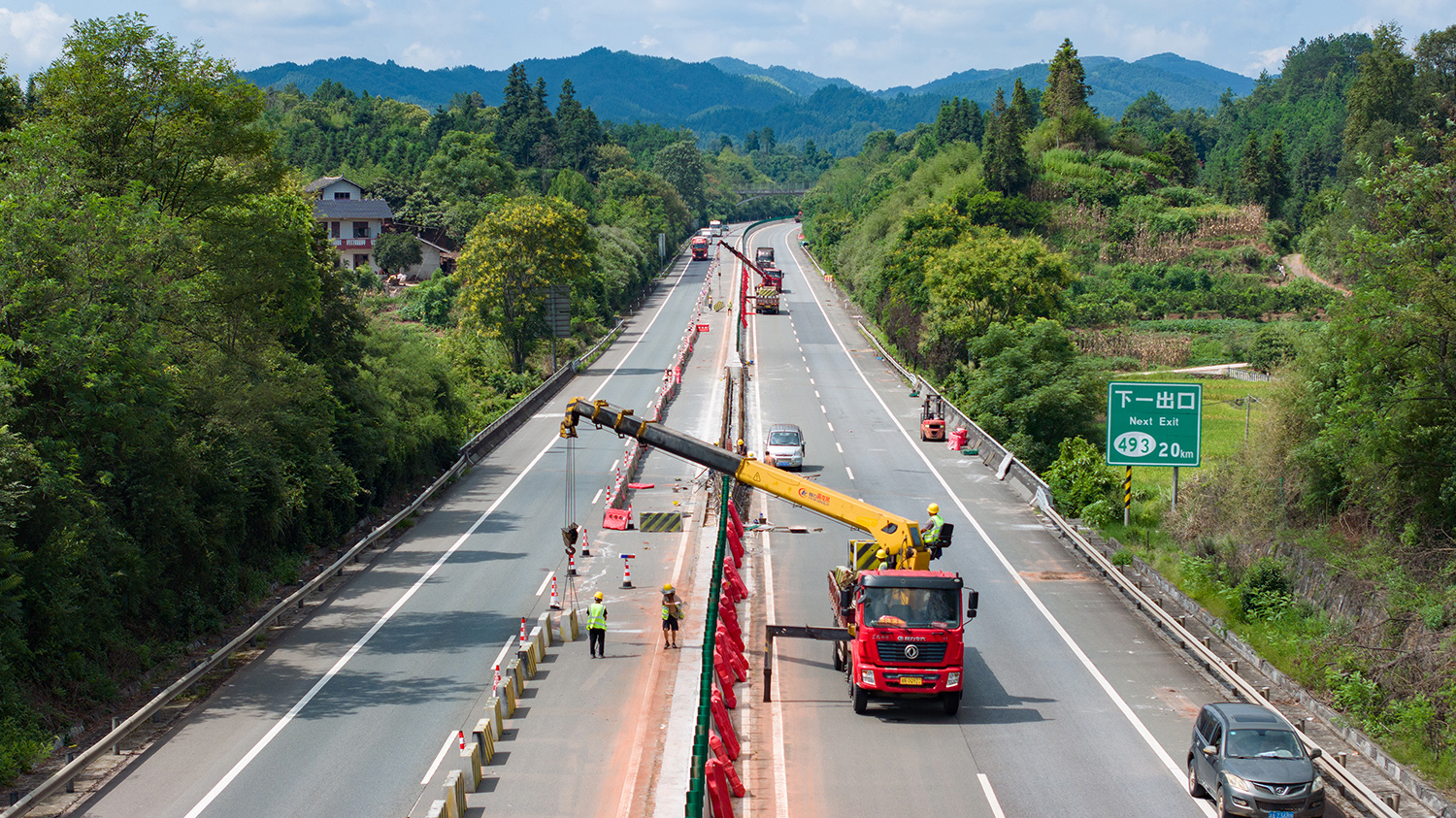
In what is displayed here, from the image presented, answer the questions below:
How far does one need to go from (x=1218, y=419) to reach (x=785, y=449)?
2274cm

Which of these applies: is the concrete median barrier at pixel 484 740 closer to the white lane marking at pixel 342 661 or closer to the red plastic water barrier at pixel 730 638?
the white lane marking at pixel 342 661

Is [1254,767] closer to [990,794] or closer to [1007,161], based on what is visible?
[990,794]

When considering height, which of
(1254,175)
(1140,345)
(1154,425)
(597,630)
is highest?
(1254,175)

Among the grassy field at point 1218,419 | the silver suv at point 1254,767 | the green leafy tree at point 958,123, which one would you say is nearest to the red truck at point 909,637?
the silver suv at point 1254,767

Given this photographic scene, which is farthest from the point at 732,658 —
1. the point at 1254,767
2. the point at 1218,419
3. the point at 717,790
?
the point at 1218,419

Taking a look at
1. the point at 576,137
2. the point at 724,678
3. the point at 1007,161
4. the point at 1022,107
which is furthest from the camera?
the point at 576,137

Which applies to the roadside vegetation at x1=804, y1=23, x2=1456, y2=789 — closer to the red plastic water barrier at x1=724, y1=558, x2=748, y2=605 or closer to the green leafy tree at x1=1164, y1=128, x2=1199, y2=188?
the green leafy tree at x1=1164, y1=128, x2=1199, y2=188

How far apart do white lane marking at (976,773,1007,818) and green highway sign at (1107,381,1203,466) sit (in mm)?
15929

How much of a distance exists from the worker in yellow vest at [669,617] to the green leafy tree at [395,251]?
294 ft

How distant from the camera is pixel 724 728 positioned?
20094 millimetres

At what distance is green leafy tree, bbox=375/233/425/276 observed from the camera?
110 meters

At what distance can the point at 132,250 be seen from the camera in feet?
84.9

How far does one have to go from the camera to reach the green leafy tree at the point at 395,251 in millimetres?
109500

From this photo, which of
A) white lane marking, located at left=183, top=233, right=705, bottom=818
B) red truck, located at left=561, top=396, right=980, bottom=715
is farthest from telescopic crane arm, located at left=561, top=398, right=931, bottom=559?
white lane marking, located at left=183, top=233, right=705, bottom=818
